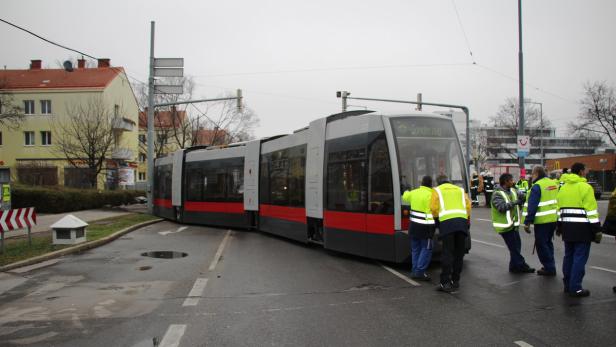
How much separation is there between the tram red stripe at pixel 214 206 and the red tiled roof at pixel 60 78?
30673 mm

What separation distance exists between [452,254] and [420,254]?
93 cm

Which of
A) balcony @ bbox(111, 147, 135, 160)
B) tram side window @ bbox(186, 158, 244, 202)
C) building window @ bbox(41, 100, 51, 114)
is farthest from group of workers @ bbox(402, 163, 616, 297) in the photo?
building window @ bbox(41, 100, 51, 114)

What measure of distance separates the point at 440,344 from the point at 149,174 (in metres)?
22.0

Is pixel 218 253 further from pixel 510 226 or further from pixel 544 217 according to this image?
pixel 544 217

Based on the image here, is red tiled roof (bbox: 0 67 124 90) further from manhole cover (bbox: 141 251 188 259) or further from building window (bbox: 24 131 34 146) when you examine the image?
manhole cover (bbox: 141 251 188 259)

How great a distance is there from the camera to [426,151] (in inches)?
371

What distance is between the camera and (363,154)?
9781mm

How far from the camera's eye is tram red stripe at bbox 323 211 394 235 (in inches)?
362

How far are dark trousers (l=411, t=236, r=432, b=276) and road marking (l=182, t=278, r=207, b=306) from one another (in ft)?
11.6

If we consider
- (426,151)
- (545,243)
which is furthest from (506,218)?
(426,151)

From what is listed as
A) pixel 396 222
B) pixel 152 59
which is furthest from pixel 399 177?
pixel 152 59

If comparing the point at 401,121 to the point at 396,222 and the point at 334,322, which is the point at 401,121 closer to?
the point at 396,222

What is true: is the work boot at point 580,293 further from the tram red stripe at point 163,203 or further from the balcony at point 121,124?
the balcony at point 121,124

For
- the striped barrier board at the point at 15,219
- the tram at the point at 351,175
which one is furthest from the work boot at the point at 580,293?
the striped barrier board at the point at 15,219
